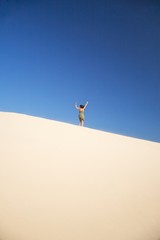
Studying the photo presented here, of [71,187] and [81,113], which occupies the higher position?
[81,113]

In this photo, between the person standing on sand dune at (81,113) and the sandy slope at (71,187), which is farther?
the person standing on sand dune at (81,113)

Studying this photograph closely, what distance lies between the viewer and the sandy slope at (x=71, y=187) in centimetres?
223

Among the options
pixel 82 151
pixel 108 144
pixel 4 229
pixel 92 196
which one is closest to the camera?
pixel 4 229

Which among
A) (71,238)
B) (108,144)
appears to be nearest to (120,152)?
(108,144)

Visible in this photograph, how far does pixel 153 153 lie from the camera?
329 centimetres

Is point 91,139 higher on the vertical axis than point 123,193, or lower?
higher

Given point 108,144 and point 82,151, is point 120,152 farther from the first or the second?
point 82,151

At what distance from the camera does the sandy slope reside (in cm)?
223

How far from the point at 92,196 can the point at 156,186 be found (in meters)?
0.85

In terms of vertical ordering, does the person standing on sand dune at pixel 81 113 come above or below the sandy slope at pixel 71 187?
above

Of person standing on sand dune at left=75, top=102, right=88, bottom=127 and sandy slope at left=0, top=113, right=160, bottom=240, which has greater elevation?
person standing on sand dune at left=75, top=102, right=88, bottom=127

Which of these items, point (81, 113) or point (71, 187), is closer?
point (71, 187)

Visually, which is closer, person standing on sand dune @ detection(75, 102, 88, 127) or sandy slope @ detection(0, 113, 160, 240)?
sandy slope @ detection(0, 113, 160, 240)

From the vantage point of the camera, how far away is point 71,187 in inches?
98.6
